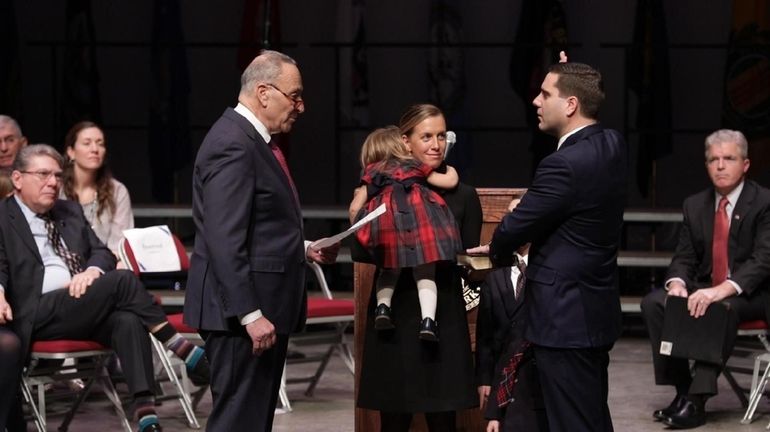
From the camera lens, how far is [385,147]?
16.4ft

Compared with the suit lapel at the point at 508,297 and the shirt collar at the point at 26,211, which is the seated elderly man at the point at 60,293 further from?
the suit lapel at the point at 508,297

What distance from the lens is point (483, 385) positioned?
15.9ft

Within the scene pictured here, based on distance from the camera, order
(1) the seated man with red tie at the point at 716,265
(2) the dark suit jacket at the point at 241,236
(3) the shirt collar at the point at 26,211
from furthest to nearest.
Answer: (1) the seated man with red tie at the point at 716,265
(3) the shirt collar at the point at 26,211
(2) the dark suit jacket at the point at 241,236

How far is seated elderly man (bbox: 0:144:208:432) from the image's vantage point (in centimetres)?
577

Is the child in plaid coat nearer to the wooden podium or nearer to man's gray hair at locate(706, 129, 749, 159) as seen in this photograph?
the wooden podium

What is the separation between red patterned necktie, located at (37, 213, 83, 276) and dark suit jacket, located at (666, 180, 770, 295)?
8.99 feet

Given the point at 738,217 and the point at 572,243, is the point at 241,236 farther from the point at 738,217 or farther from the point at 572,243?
the point at 738,217

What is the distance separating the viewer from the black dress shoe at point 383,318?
471 cm

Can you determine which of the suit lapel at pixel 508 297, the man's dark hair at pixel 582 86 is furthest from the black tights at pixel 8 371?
the man's dark hair at pixel 582 86

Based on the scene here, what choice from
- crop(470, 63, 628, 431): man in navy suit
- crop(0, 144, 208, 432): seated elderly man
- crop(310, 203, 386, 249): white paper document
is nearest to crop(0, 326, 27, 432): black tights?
crop(0, 144, 208, 432): seated elderly man

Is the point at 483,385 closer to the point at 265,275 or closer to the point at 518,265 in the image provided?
the point at 518,265

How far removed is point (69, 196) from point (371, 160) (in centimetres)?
246

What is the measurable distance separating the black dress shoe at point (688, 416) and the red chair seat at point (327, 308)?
156 cm

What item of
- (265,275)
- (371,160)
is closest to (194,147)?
(371,160)
